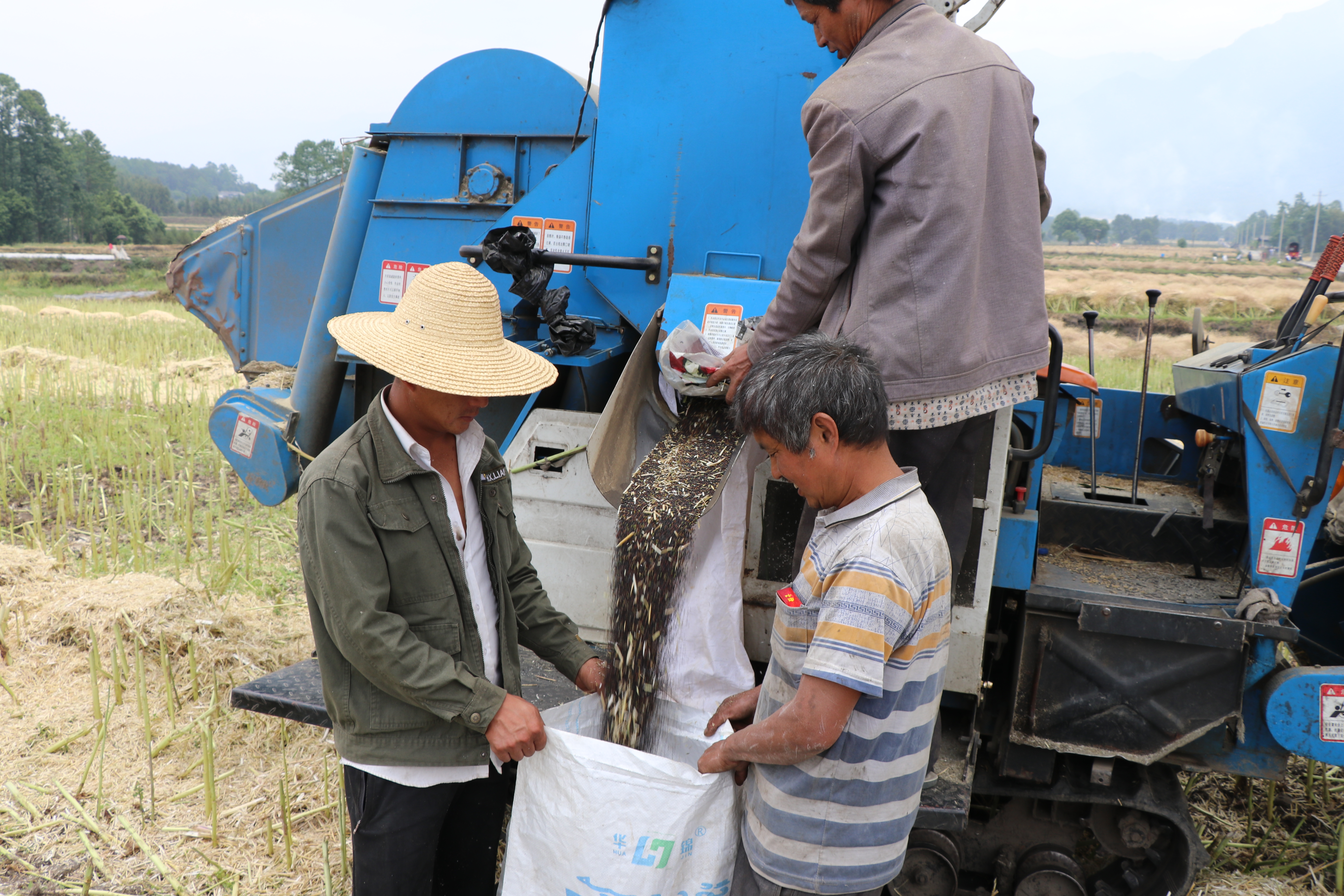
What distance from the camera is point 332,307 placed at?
3.56 metres

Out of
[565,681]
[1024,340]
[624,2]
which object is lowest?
[565,681]

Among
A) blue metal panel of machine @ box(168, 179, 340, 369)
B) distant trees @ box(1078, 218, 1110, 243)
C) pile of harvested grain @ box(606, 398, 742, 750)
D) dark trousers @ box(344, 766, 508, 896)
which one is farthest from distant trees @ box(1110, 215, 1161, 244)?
dark trousers @ box(344, 766, 508, 896)

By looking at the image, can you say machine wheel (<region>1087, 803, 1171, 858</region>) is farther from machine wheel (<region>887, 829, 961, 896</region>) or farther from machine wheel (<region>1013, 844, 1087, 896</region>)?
machine wheel (<region>887, 829, 961, 896</region>)

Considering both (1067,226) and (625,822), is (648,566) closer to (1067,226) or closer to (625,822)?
(625,822)

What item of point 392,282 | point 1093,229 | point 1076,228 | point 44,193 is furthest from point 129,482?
point 1093,229

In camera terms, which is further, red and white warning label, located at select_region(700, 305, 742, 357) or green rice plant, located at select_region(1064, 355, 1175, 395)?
green rice plant, located at select_region(1064, 355, 1175, 395)

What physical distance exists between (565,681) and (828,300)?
1.35 meters

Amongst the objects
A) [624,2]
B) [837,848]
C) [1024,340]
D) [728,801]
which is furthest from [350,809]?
[624,2]

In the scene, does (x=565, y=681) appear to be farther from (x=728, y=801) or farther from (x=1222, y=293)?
(x=1222, y=293)

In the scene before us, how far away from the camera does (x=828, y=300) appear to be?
212 centimetres

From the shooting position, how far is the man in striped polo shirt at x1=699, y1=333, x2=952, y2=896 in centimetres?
137

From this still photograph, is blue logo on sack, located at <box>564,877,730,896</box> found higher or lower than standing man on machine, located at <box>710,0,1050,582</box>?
lower

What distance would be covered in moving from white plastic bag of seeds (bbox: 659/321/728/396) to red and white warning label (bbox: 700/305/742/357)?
28 centimetres

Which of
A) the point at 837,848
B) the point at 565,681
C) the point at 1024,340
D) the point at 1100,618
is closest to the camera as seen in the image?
the point at 837,848
